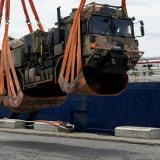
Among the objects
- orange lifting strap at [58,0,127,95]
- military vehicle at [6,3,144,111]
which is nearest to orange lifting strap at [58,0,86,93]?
orange lifting strap at [58,0,127,95]

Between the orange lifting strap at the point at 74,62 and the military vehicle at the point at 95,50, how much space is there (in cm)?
33

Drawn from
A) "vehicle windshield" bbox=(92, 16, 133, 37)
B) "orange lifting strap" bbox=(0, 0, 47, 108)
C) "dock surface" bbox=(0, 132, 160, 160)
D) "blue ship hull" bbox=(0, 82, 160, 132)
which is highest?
"vehicle windshield" bbox=(92, 16, 133, 37)

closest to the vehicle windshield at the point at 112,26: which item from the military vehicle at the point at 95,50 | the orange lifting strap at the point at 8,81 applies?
the military vehicle at the point at 95,50

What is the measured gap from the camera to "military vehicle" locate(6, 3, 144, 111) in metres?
17.6

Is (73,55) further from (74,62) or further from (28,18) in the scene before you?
(28,18)

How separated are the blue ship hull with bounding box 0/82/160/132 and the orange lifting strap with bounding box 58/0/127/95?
35.1 feet

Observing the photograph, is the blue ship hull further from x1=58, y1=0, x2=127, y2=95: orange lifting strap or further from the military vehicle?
x1=58, y1=0, x2=127, y2=95: orange lifting strap

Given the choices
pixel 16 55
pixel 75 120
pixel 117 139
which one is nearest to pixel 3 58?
pixel 16 55

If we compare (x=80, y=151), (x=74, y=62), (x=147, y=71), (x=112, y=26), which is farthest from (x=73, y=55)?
(x=147, y=71)

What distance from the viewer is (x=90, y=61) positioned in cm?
1741

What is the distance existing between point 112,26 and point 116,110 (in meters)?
11.9

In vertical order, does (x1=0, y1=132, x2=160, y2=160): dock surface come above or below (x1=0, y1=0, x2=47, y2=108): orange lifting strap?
→ below

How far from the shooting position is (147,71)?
2839cm

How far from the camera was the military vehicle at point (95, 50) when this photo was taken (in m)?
17.6
